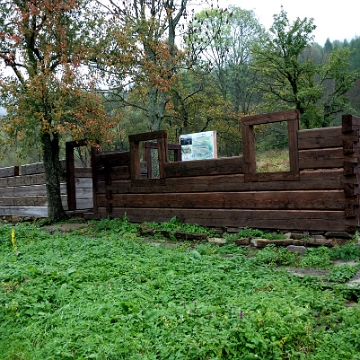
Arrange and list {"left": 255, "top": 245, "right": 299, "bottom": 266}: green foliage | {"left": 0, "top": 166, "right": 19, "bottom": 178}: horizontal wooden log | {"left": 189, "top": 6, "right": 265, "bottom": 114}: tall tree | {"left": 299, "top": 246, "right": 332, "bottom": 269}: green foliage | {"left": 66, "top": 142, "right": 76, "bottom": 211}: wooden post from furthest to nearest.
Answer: {"left": 189, "top": 6, "right": 265, "bottom": 114}: tall tree, {"left": 0, "top": 166, "right": 19, "bottom": 178}: horizontal wooden log, {"left": 66, "top": 142, "right": 76, "bottom": 211}: wooden post, {"left": 255, "top": 245, "right": 299, "bottom": 266}: green foliage, {"left": 299, "top": 246, "right": 332, "bottom": 269}: green foliage

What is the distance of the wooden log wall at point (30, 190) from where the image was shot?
1374 cm

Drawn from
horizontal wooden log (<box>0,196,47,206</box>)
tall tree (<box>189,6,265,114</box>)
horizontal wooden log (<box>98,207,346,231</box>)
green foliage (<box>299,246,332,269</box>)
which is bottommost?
green foliage (<box>299,246,332,269</box>)

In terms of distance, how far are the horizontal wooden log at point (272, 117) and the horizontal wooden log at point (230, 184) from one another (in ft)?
3.67

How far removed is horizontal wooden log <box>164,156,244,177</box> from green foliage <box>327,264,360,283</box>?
11.6ft

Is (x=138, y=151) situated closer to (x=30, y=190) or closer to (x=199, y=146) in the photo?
(x=199, y=146)

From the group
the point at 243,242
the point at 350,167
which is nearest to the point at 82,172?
the point at 243,242

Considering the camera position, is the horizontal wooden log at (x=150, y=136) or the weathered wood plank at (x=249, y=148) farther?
the horizontal wooden log at (x=150, y=136)

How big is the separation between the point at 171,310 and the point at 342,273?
2.64 metres

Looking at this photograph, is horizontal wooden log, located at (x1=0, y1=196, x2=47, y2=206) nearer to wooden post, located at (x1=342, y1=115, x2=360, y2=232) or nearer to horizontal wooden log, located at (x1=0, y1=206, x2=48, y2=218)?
horizontal wooden log, located at (x1=0, y1=206, x2=48, y2=218)

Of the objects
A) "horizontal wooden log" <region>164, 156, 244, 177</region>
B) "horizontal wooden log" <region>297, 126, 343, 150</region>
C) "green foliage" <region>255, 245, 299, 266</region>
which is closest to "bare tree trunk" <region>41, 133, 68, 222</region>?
"horizontal wooden log" <region>164, 156, 244, 177</region>

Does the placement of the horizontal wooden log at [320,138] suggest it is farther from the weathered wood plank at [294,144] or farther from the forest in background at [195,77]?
the forest in background at [195,77]

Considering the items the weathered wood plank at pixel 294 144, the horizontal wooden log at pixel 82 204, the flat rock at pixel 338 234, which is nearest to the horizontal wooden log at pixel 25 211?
the horizontal wooden log at pixel 82 204

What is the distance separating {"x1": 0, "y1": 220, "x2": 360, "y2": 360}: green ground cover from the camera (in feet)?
11.3

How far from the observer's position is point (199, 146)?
39.0ft
